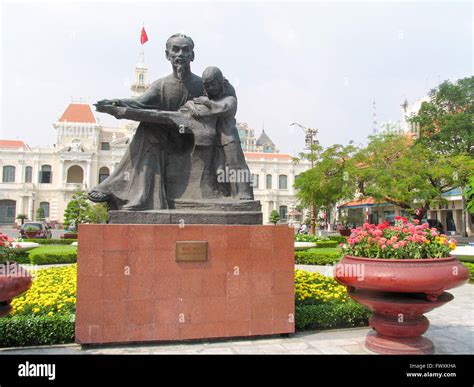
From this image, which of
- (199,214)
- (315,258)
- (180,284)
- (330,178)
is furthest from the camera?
(330,178)

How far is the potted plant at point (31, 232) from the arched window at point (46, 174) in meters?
32.3

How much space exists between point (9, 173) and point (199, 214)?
190ft

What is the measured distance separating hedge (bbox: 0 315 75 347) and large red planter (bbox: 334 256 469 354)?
364cm

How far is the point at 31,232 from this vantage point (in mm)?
25312

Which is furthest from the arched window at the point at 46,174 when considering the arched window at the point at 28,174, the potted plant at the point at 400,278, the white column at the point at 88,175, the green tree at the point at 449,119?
the potted plant at the point at 400,278

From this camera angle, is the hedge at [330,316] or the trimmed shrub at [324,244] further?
the trimmed shrub at [324,244]

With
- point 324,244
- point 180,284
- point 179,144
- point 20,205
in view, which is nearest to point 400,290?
point 180,284

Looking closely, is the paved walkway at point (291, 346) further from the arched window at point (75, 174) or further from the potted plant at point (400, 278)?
the arched window at point (75, 174)

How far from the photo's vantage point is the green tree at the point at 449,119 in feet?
91.4

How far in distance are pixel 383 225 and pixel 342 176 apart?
722 inches

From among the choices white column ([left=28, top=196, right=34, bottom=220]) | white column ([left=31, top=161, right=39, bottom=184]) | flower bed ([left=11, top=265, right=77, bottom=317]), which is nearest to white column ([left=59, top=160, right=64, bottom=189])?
white column ([left=31, top=161, right=39, bottom=184])

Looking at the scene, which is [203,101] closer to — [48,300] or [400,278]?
[400,278]
